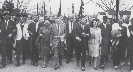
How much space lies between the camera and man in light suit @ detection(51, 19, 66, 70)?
30.3 ft

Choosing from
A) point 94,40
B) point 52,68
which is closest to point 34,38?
point 52,68

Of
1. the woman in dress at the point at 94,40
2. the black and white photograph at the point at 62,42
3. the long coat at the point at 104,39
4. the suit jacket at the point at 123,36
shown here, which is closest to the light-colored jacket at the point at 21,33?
the black and white photograph at the point at 62,42

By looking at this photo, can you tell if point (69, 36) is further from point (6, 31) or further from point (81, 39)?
point (6, 31)

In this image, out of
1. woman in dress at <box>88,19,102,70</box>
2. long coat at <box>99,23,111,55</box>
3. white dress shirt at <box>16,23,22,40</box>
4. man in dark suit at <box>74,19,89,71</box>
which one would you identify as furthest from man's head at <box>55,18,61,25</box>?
long coat at <box>99,23,111,55</box>

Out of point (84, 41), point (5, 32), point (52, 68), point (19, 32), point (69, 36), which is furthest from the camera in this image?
point (69, 36)

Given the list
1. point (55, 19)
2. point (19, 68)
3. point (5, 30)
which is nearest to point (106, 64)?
point (55, 19)

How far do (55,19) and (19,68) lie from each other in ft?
9.19

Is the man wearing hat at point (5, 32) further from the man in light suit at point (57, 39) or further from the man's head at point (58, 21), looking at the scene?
the man's head at point (58, 21)

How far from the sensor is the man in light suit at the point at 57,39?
9.23 metres

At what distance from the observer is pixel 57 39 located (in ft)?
30.6

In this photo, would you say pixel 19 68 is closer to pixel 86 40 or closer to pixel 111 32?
pixel 86 40

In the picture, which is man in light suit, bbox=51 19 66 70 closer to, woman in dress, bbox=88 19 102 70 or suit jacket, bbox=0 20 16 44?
woman in dress, bbox=88 19 102 70

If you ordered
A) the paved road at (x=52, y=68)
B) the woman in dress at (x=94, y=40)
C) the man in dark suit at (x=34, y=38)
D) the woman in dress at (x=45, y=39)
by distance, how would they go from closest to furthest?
1. the paved road at (x=52, y=68)
2. the woman in dress at (x=94, y=40)
3. the woman in dress at (x=45, y=39)
4. the man in dark suit at (x=34, y=38)

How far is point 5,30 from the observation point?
958 cm
